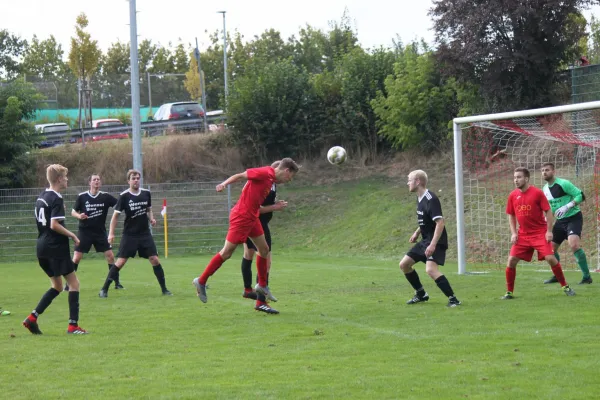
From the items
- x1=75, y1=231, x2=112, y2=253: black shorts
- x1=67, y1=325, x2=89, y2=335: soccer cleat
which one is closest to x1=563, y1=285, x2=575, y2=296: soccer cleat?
x1=67, y1=325, x2=89, y2=335: soccer cleat

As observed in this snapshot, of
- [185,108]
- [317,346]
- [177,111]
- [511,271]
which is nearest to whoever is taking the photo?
[317,346]

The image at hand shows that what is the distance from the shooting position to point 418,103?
28828 mm

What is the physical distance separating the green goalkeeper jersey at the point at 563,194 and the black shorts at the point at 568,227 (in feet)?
0.33

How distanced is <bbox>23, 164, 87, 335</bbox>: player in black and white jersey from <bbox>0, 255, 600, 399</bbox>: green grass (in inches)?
12.6

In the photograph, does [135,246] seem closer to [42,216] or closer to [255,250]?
[255,250]

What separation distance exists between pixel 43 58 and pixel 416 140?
45642mm

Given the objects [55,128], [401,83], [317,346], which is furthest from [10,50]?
[317,346]

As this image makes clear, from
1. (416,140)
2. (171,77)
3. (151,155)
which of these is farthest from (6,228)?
(171,77)

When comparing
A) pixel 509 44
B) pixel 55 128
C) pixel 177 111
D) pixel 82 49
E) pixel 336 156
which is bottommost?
pixel 336 156

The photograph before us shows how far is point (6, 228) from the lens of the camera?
2556cm

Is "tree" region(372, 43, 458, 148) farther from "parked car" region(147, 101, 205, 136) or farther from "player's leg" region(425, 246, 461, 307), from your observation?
"player's leg" region(425, 246, 461, 307)

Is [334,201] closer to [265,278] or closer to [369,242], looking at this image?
[369,242]

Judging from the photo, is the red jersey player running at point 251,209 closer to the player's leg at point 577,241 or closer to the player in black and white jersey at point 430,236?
the player in black and white jersey at point 430,236

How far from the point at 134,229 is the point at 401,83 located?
17.7 m
